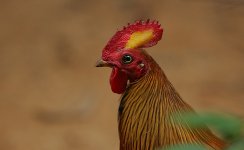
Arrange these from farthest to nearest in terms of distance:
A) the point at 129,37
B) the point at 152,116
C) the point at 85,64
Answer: the point at 85,64, the point at 129,37, the point at 152,116

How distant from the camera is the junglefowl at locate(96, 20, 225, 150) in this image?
208 cm

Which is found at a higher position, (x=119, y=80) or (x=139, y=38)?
(x=139, y=38)

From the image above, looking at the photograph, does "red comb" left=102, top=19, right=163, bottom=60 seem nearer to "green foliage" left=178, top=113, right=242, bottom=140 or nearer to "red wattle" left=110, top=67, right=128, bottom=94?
"red wattle" left=110, top=67, right=128, bottom=94

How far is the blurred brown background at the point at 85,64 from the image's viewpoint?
13.4ft

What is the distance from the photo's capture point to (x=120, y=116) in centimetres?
220

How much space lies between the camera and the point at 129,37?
7.29ft

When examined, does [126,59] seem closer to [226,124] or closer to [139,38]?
[139,38]

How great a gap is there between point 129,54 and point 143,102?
0.17m

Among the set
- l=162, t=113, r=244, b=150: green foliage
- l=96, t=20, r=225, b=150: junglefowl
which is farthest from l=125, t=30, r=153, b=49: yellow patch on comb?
l=162, t=113, r=244, b=150: green foliage

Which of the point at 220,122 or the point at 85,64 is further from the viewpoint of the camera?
the point at 85,64

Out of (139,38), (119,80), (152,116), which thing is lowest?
(152,116)

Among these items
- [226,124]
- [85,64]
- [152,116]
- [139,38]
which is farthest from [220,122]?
[85,64]

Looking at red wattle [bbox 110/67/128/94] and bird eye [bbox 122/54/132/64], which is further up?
bird eye [bbox 122/54/132/64]

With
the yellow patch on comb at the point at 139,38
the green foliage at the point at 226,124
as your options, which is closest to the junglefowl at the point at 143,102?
the yellow patch on comb at the point at 139,38
